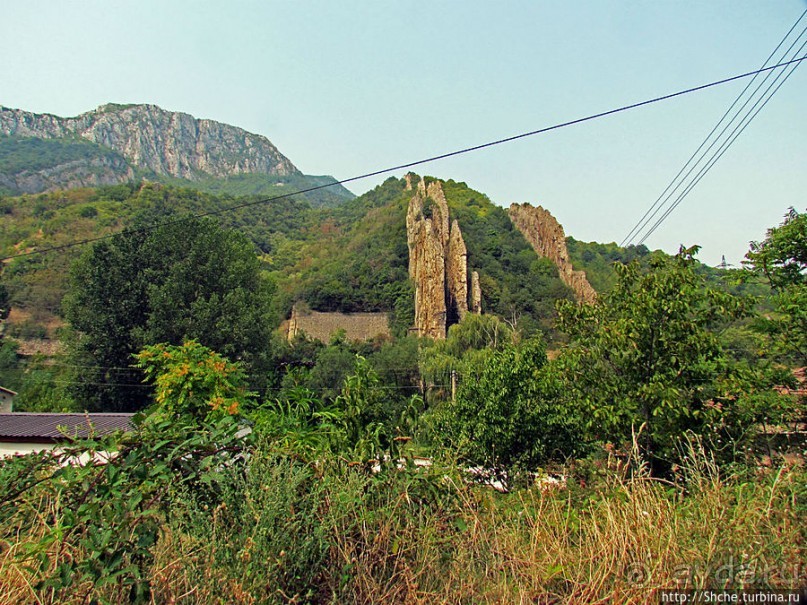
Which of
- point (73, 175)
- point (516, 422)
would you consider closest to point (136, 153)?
point (73, 175)

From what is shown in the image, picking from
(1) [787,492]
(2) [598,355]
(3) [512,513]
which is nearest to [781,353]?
(2) [598,355]

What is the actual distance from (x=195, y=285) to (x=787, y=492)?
26.8 m

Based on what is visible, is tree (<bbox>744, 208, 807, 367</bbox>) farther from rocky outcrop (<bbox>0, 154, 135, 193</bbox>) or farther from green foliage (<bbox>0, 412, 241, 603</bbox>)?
rocky outcrop (<bbox>0, 154, 135, 193</bbox>)

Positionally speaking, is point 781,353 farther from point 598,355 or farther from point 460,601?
point 460,601

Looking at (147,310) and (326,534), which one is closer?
(326,534)

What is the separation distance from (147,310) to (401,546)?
26.7m

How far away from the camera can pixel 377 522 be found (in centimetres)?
271

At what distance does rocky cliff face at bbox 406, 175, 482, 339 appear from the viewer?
52938mm

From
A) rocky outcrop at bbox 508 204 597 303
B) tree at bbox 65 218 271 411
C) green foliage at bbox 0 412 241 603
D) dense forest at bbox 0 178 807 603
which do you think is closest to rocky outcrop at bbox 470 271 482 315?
rocky outcrop at bbox 508 204 597 303

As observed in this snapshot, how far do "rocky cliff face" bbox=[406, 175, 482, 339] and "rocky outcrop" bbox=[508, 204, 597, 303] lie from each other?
15.1 meters

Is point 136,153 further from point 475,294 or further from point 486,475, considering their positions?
point 486,475

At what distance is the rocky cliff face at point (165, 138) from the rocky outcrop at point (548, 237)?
288 feet

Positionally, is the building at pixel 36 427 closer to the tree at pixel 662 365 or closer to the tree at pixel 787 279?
the tree at pixel 662 365

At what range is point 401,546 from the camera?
8.61ft
